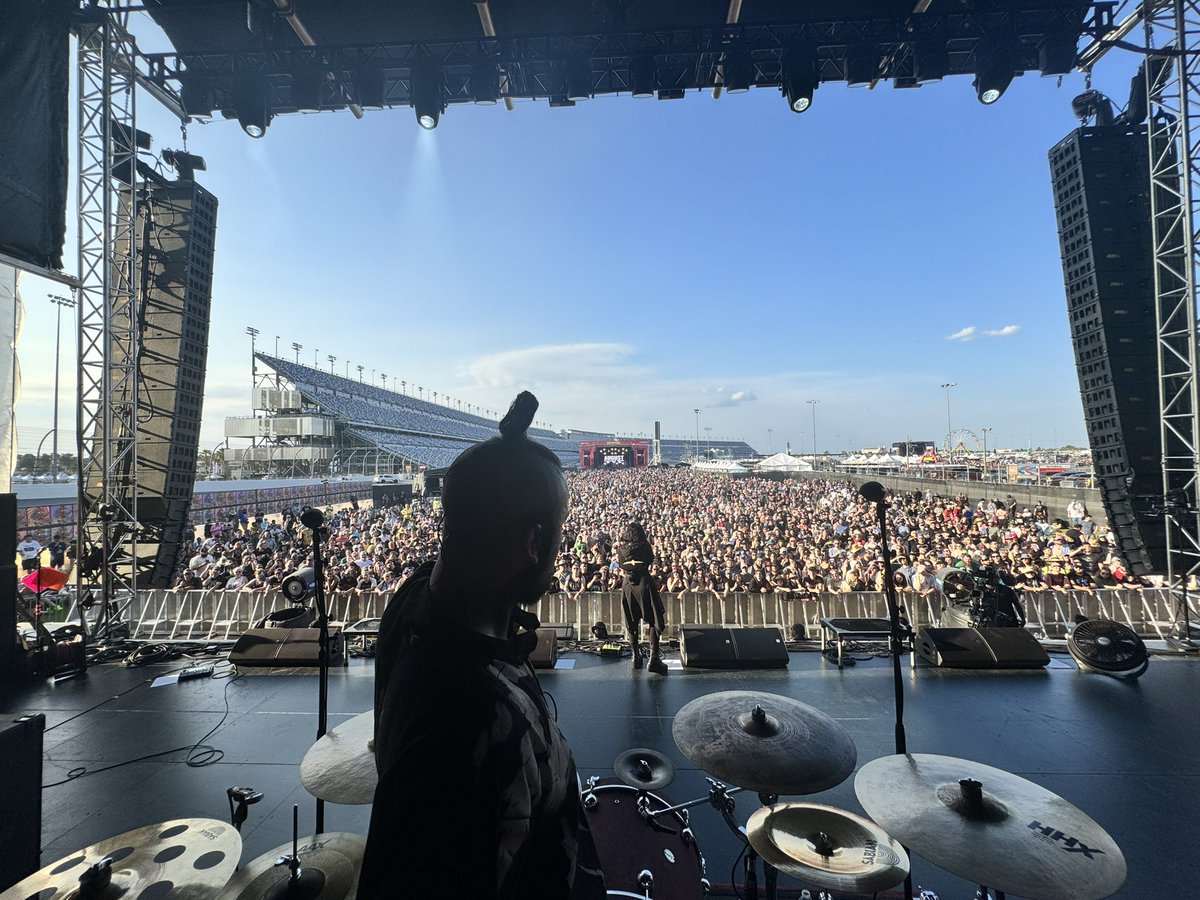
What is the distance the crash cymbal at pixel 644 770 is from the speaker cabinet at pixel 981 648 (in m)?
4.80

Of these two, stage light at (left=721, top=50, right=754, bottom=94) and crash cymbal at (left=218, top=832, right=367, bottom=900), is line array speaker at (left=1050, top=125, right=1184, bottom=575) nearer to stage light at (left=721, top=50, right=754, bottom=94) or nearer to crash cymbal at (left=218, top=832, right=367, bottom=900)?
stage light at (left=721, top=50, right=754, bottom=94)

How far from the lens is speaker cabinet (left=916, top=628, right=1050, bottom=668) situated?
5949 millimetres

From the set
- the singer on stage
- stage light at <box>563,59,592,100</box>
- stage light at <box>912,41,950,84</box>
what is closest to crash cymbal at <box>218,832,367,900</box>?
the singer on stage

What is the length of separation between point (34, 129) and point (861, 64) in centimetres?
980

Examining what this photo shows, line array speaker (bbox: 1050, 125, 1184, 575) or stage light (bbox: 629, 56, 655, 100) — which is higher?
stage light (bbox: 629, 56, 655, 100)

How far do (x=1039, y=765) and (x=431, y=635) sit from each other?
5755mm

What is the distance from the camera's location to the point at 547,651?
243 inches

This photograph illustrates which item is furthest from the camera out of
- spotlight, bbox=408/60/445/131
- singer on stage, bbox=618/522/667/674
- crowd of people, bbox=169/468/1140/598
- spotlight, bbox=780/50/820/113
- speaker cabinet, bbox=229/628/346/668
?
crowd of people, bbox=169/468/1140/598

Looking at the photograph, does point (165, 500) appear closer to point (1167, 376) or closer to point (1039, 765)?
point (1039, 765)

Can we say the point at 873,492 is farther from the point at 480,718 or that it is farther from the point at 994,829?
the point at 480,718

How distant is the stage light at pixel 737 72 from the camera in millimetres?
6437

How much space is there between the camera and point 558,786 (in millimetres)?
1034

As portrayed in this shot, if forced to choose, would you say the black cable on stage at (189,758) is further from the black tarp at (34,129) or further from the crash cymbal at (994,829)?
the crash cymbal at (994,829)

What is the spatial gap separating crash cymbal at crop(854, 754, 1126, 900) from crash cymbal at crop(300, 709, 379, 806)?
2.37 metres
